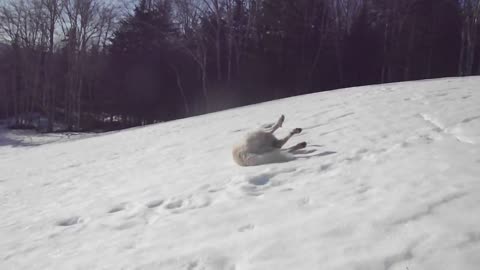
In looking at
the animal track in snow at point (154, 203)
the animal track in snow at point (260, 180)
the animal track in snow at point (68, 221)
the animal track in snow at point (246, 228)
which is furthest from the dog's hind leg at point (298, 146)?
the animal track in snow at point (68, 221)

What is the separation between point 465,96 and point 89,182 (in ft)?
24.5

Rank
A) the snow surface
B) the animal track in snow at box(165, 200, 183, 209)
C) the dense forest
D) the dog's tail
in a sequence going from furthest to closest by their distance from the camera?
the dense forest < the dog's tail < the animal track in snow at box(165, 200, 183, 209) < the snow surface

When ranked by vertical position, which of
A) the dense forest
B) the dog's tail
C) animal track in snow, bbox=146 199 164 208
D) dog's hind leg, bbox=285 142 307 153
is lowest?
animal track in snow, bbox=146 199 164 208

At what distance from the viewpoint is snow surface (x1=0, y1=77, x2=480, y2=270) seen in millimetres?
2129

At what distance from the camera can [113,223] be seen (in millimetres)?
3521

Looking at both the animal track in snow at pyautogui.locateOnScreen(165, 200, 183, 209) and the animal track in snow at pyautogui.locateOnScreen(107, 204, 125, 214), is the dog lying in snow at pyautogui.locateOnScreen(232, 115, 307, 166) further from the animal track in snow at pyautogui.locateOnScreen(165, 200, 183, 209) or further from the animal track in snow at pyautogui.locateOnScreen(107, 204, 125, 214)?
the animal track in snow at pyautogui.locateOnScreen(107, 204, 125, 214)

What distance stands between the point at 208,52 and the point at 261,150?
80.4ft

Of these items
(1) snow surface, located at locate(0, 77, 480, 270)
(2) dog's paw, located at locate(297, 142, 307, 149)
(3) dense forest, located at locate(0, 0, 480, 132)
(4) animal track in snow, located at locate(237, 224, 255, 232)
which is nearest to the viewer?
(1) snow surface, located at locate(0, 77, 480, 270)

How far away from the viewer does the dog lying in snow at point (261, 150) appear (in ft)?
15.3

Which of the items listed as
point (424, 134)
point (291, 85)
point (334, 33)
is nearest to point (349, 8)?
point (334, 33)

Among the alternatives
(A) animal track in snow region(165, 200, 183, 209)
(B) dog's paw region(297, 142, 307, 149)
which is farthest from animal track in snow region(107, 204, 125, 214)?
(B) dog's paw region(297, 142, 307, 149)

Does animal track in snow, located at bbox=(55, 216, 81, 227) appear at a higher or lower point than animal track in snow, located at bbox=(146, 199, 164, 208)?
lower

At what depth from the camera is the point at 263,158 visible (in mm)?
4672

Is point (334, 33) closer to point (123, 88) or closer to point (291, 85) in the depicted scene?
point (291, 85)
